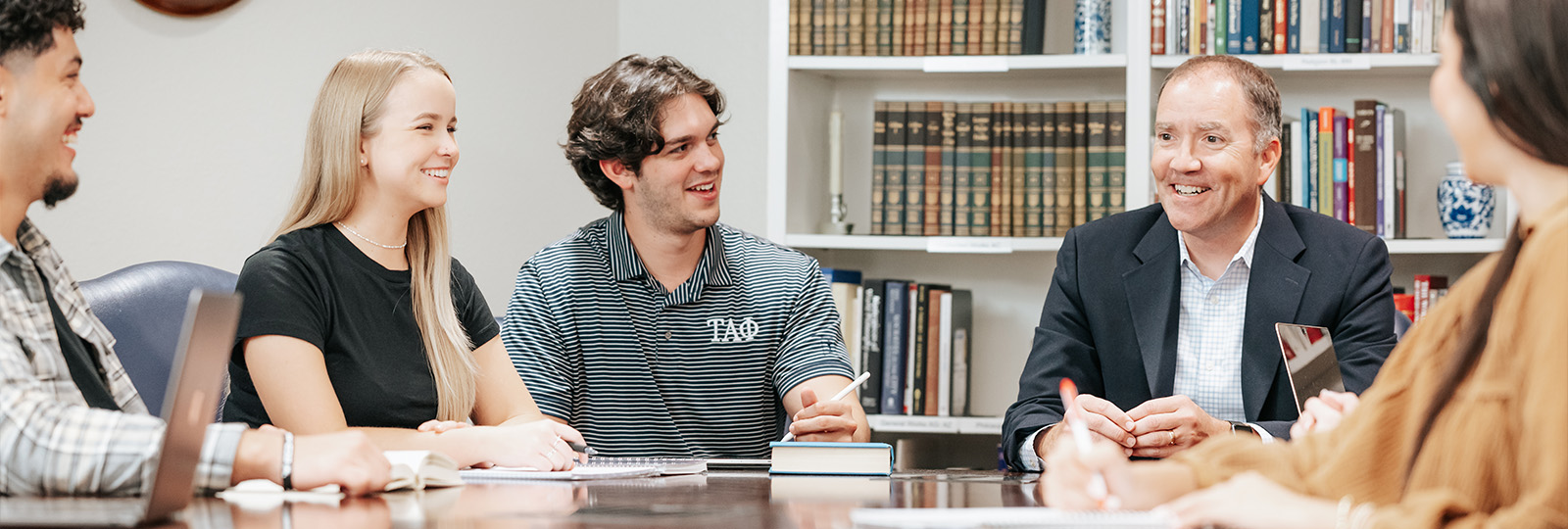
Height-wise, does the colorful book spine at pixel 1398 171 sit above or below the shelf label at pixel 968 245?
above

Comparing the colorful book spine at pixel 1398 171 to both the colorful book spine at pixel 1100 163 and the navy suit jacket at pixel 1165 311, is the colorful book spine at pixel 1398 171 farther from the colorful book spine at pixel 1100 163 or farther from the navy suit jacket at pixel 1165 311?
the navy suit jacket at pixel 1165 311

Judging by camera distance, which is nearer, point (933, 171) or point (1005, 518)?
point (1005, 518)

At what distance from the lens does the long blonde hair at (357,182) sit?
1832 mm

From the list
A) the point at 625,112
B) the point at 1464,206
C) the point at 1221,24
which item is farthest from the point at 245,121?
the point at 1464,206

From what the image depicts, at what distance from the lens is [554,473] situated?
1.50 metres

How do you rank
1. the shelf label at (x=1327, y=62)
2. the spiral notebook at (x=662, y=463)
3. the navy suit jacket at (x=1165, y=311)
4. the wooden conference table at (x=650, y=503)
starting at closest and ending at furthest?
the wooden conference table at (x=650, y=503) < the spiral notebook at (x=662, y=463) < the navy suit jacket at (x=1165, y=311) < the shelf label at (x=1327, y=62)

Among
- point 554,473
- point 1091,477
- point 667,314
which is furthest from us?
point 667,314

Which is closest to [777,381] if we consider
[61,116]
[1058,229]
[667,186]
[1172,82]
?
[667,186]

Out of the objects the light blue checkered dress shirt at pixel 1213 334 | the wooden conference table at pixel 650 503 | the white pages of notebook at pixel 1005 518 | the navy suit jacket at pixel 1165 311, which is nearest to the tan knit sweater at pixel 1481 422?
the white pages of notebook at pixel 1005 518

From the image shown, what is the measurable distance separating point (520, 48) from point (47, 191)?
2.17m

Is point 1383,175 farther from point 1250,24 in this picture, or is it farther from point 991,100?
point 991,100

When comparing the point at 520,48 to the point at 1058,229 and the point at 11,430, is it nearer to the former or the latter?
the point at 1058,229

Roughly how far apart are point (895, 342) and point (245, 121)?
4.81 feet

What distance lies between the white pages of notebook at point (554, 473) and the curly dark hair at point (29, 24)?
0.60m
